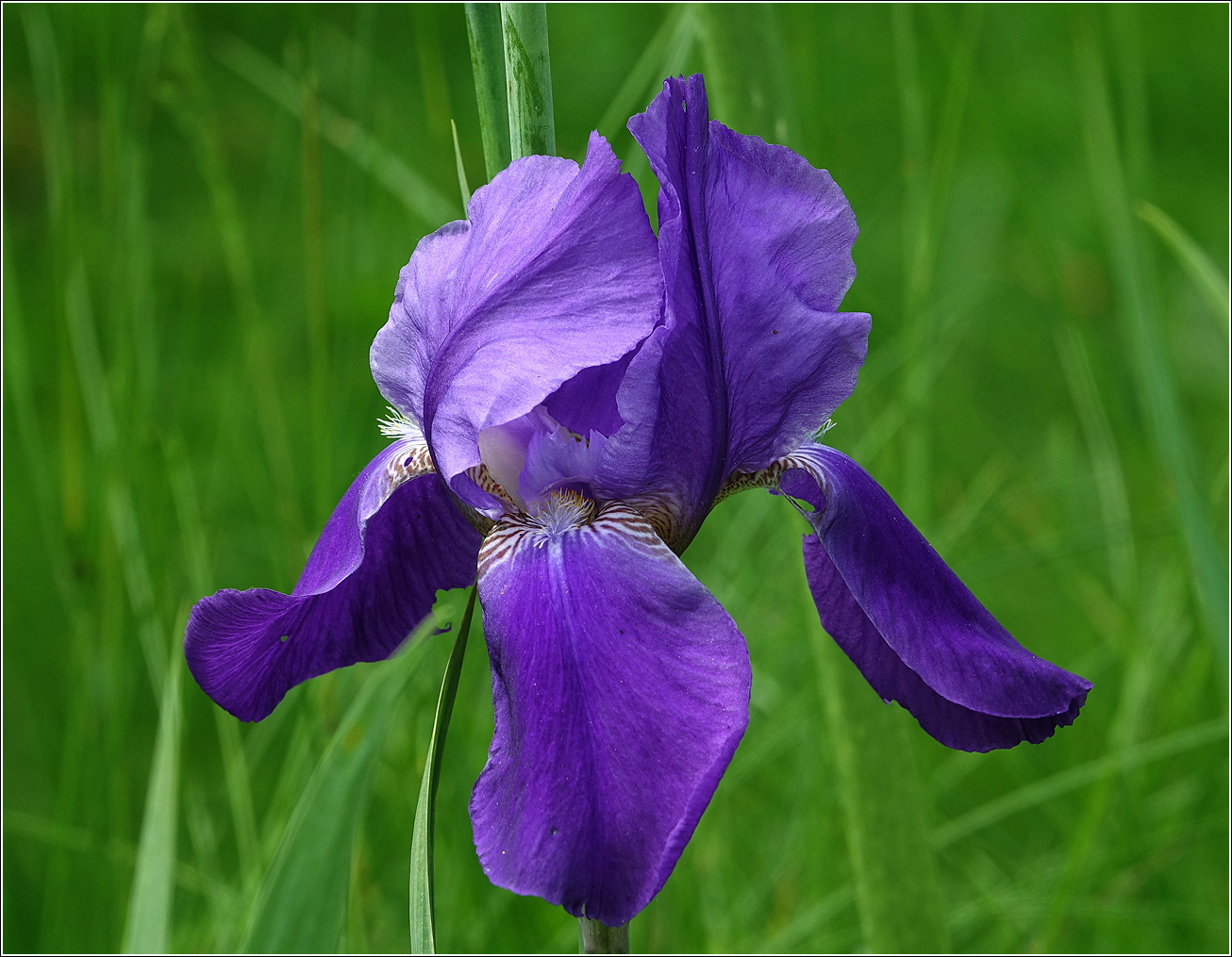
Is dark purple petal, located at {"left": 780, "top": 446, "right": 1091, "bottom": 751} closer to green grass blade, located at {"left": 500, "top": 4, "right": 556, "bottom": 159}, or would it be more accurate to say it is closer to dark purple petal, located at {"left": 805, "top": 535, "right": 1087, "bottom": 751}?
dark purple petal, located at {"left": 805, "top": 535, "right": 1087, "bottom": 751}

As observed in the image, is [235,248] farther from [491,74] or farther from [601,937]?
[601,937]

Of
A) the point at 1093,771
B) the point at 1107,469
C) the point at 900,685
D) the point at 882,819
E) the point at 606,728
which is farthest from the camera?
the point at 1107,469

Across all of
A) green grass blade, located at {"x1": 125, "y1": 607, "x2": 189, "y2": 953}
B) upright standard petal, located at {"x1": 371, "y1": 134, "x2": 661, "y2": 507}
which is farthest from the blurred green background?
upright standard petal, located at {"x1": 371, "y1": 134, "x2": 661, "y2": 507}

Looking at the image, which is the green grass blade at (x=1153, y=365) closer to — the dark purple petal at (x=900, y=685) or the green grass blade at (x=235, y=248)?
the dark purple petal at (x=900, y=685)

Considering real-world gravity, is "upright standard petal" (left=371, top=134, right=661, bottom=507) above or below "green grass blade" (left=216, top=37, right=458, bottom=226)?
below

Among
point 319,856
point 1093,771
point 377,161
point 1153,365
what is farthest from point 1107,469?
point 319,856

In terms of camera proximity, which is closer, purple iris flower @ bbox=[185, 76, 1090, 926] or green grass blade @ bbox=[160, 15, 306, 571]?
purple iris flower @ bbox=[185, 76, 1090, 926]
